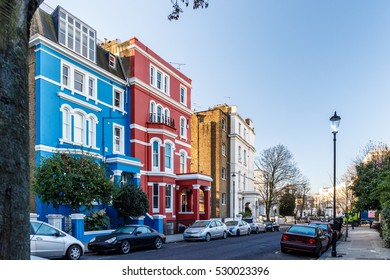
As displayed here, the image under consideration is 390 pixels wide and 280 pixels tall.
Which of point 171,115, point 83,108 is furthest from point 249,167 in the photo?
point 83,108

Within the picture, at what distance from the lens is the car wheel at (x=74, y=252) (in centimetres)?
881

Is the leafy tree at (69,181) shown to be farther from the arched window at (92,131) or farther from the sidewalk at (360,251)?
the sidewalk at (360,251)

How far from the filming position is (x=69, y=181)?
12281 millimetres

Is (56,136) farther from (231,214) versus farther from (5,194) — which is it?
(231,214)

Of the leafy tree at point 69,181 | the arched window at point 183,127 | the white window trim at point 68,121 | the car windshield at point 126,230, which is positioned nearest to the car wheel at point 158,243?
the car windshield at point 126,230

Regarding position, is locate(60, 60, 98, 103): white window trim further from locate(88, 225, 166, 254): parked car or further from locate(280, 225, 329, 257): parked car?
locate(280, 225, 329, 257): parked car

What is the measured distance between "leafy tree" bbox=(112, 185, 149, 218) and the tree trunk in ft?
41.0

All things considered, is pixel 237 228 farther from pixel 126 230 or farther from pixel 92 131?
pixel 126 230

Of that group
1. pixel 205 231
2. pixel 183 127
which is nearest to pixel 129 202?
pixel 205 231

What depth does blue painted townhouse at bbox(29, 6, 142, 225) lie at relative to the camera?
13.9 meters

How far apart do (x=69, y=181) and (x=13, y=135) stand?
32.6 ft

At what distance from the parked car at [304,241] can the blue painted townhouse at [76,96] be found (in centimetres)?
863

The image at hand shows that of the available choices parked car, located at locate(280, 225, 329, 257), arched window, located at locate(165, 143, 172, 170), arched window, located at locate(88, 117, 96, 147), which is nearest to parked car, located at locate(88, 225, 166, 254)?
parked car, located at locate(280, 225, 329, 257)

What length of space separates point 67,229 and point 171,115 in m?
11.3
